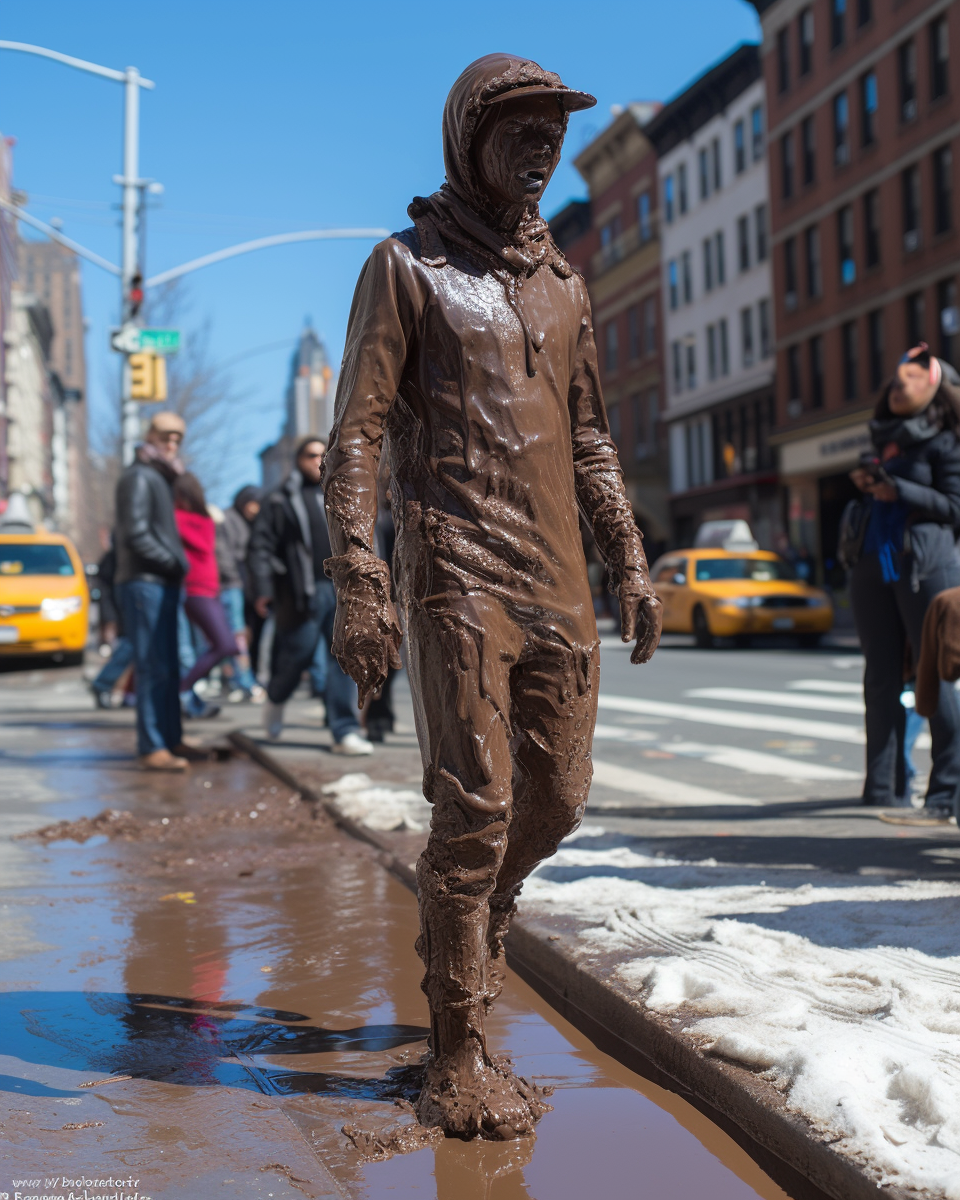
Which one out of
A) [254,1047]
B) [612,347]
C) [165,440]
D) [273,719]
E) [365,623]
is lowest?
[254,1047]

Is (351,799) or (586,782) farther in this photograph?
(351,799)

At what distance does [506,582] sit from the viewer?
9.92ft

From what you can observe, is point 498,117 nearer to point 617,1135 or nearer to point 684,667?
point 617,1135

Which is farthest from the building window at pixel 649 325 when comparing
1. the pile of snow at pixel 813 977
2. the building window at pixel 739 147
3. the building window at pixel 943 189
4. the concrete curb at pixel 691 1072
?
the concrete curb at pixel 691 1072

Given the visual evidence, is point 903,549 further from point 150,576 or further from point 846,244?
point 846,244

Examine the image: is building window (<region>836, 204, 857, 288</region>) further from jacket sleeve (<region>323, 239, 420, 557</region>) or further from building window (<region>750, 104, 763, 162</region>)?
jacket sleeve (<region>323, 239, 420, 557</region>)

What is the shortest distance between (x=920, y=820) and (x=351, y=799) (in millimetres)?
2706

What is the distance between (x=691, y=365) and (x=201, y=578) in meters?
42.9

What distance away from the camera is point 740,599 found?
2511 centimetres

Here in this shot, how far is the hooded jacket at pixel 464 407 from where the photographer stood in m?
3.04

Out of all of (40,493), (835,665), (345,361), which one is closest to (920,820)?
(345,361)

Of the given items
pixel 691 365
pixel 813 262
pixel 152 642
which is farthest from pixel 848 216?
pixel 152 642

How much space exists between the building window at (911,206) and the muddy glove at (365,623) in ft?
116

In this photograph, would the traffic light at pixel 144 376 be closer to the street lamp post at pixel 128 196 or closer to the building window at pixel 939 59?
the street lamp post at pixel 128 196
